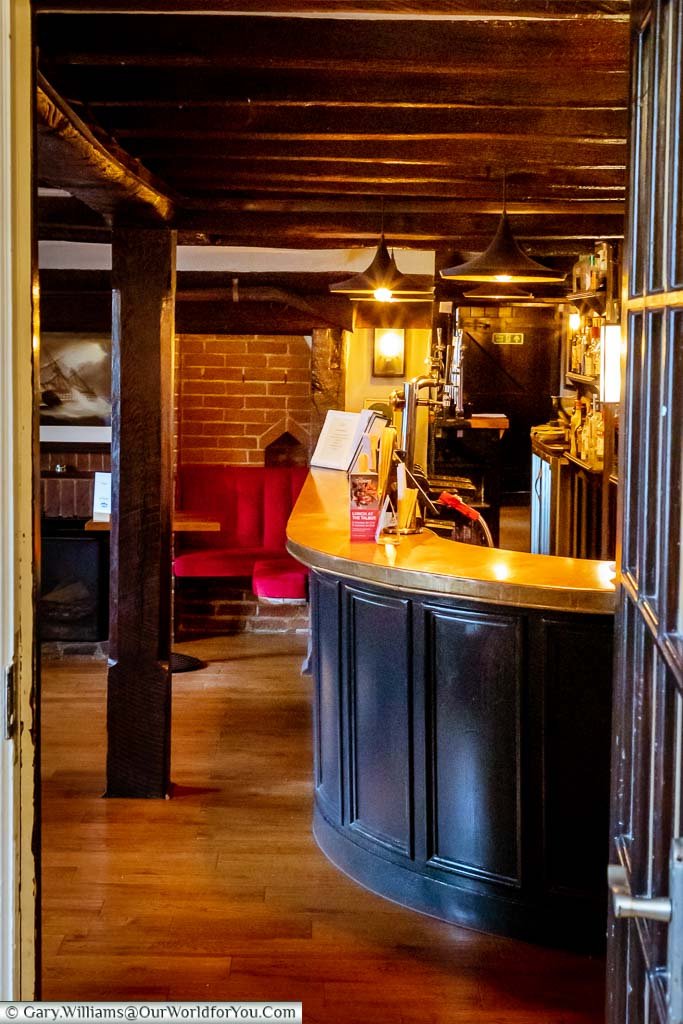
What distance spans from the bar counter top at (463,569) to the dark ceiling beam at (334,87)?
140cm

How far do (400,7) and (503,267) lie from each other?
189 cm

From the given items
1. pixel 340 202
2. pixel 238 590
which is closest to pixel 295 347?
pixel 238 590

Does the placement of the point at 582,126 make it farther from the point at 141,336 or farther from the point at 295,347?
the point at 295,347

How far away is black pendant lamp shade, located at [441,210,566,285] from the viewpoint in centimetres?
436

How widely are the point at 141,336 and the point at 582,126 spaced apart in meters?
1.92

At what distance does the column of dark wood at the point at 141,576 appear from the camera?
4.79 metres

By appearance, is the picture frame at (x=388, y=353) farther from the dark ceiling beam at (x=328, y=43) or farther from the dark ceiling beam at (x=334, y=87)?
the dark ceiling beam at (x=328, y=43)

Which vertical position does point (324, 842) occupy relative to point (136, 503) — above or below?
A: below

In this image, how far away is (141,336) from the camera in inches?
187

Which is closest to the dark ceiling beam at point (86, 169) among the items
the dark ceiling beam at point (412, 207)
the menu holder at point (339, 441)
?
the dark ceiling beam at point (412, 207)

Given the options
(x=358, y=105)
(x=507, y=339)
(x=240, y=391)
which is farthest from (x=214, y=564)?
(x=507, y=339)

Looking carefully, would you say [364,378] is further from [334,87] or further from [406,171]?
[334,87]

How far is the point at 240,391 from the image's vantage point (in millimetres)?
8102

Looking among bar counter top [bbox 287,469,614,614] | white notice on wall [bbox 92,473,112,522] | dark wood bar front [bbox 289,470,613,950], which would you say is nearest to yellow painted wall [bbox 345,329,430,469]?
white notice on wall [bbox 92,473,112,522]
